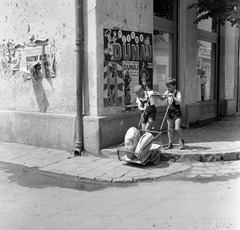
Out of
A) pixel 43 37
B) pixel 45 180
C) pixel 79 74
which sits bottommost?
pixel 45 180

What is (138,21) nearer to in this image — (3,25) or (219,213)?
(3,25)

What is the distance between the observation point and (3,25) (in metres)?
9.45

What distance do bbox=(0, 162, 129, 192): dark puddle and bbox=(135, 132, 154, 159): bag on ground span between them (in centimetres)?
90

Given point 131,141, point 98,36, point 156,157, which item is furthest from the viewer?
point 98,36

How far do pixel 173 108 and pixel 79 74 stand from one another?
7.34 ft

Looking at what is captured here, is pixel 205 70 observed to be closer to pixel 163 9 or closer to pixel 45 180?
pixel 163 9

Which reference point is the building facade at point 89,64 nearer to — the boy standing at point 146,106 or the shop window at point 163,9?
the shop window at point 163,9

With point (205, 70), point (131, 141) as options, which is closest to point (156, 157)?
point (131, 141)

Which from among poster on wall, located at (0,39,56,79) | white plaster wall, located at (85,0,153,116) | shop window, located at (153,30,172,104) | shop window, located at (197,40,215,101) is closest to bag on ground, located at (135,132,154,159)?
white plaster wall, located at (85,0,153,116)

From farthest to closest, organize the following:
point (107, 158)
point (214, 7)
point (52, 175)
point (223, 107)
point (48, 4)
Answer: point (223, 107) < point (214, 7) < point (48, 4) < point (107, 158) < point (52, 175)

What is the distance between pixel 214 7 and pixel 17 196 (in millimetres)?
7727

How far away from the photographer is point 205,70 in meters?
12.6

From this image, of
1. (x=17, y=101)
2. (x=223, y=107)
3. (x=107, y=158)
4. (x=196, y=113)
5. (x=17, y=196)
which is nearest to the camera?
(x=17, y=196)

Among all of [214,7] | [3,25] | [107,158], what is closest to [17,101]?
[3,25]
